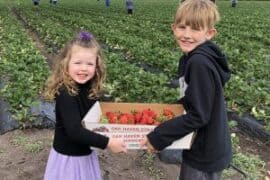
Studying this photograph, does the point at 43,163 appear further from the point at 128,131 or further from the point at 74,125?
the point at 128,131

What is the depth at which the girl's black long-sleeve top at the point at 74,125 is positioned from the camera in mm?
2871

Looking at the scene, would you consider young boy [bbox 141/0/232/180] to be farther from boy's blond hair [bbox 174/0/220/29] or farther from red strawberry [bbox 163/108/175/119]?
red strawberry [bbox 163/108/175/119]

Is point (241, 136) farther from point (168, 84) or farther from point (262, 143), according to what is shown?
point (168, 84)

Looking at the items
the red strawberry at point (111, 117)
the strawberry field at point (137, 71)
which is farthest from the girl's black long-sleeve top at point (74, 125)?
the strawberry field at point (137, 71)

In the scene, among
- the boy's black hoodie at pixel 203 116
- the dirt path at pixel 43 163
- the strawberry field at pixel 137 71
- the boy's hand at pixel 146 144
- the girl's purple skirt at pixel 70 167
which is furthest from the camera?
the strawberry field at pixel 137 71

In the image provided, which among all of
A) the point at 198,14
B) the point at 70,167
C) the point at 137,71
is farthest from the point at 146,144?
the point at 137,71

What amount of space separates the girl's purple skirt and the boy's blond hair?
1.12 m

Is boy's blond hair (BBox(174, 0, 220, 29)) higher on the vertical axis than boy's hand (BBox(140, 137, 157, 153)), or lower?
higher

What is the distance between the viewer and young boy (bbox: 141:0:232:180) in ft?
8.75

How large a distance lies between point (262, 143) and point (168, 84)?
1844mm

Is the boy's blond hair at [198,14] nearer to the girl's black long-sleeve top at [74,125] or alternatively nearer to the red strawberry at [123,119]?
the red strawberry at [123,119]

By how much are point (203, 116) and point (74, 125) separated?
759mm

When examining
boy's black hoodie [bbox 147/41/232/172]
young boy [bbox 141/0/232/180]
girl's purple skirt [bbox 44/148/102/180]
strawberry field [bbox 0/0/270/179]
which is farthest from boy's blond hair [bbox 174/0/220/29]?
strawberry field [bbox 0/0/270/179]

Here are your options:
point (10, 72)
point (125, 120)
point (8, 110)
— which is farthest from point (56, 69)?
point (10, 72)
